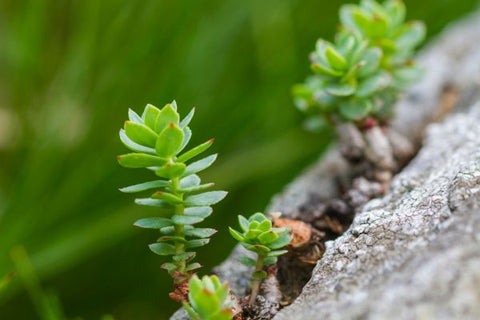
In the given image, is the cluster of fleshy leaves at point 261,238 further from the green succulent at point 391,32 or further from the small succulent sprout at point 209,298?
the green succulent at point 391,32

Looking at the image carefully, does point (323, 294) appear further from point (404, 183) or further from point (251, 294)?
point (404, 183)

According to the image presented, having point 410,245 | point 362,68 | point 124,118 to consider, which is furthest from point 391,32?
point 124,118

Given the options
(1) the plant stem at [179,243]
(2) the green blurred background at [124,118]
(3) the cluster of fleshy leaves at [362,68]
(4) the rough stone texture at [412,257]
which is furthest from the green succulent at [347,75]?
(2) the green blurred background at [124,118]

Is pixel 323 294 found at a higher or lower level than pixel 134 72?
lower

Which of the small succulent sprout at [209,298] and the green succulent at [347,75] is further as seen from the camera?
the green succulent at [347,75]

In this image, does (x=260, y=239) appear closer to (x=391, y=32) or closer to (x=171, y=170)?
(x=171, y=170)

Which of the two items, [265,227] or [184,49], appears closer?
[265,227]

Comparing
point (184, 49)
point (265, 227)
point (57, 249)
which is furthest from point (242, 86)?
point (265, 227)
